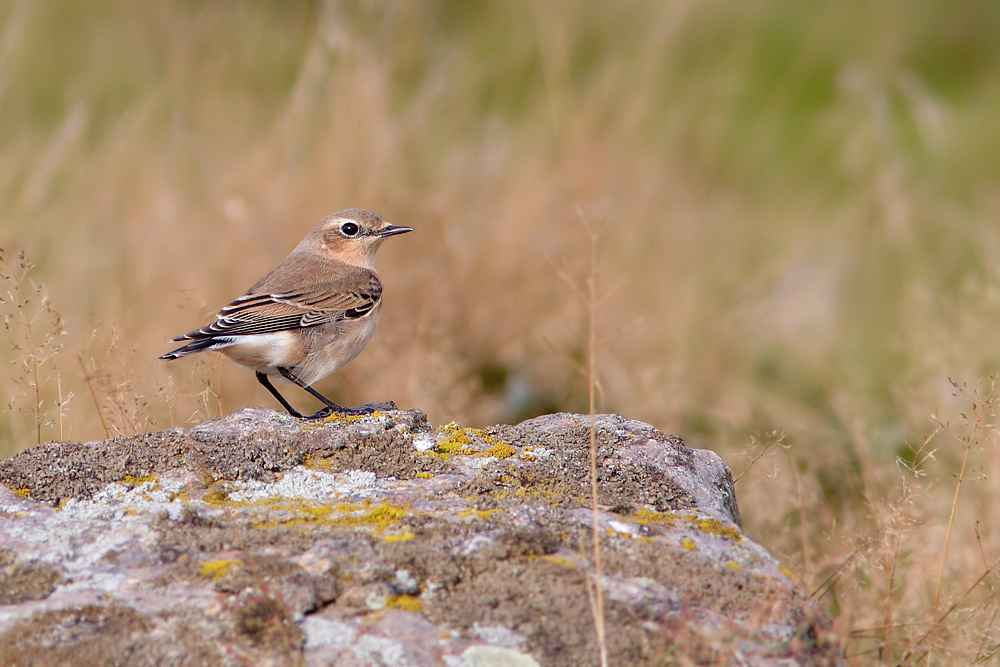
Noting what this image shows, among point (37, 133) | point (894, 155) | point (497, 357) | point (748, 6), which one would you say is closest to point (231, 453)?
point (497, 357)

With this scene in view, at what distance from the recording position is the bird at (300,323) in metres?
5.46

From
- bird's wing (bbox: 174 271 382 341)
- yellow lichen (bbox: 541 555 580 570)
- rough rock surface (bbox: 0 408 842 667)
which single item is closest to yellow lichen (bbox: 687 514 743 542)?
rough rock surface (bbox: 0 408 842 667)

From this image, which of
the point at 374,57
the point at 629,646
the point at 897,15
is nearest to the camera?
the point at 629,646

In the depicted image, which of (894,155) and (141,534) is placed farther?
(894,155)

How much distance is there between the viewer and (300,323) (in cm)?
579

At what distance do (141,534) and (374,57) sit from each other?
6.96 meters

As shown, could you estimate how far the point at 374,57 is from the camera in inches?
364

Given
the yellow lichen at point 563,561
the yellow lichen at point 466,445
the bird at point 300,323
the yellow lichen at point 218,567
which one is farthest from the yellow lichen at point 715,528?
the bird at point 300,323

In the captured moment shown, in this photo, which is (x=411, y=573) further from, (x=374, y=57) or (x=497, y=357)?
(x=374, y=57)

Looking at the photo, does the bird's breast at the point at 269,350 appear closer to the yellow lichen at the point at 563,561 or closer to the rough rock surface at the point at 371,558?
the rough rock surface at the point at 371,558

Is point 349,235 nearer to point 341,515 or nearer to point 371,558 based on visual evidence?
point 341,515

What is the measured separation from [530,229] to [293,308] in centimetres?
344

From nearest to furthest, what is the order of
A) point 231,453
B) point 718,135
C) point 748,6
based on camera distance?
point 231,453
point 718,135
point 748,6

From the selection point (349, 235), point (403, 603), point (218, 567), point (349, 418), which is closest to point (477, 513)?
point (403, 603)
